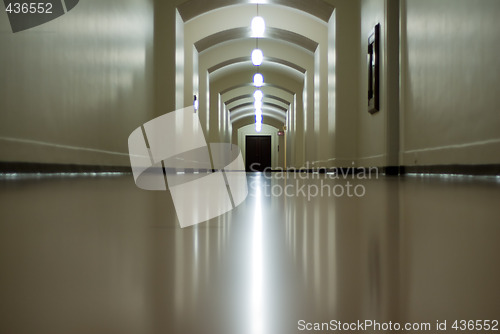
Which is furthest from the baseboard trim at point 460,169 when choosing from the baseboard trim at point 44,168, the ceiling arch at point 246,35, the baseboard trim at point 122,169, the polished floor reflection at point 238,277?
the ceiling arch at point 246,35

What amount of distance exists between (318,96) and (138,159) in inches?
231

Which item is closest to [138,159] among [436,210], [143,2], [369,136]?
[143,2]

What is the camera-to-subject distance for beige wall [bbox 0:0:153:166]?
427 cm

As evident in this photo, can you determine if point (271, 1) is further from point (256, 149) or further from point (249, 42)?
point (256, 149)

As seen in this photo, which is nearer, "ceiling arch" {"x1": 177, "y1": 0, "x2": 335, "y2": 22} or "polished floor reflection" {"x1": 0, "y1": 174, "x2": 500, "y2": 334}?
"polished floor reflection" {"x1": 0, "y1": 174, "x2": 500, "y2": 334}

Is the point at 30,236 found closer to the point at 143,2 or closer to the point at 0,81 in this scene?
the point at 0,81

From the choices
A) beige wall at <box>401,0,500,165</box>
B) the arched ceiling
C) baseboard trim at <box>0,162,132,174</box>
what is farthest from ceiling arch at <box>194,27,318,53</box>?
baseboard trim at <box>0,162,132,174</box>

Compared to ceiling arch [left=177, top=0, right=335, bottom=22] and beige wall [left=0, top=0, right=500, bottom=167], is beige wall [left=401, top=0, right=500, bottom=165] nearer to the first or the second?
beige wall [left=0, top=0, right=500, bottom=167]

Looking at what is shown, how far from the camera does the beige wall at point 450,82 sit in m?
A: 4.31

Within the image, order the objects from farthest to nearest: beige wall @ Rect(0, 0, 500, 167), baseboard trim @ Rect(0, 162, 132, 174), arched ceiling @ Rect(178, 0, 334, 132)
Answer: arched ceiling @ Rect(178, 0, 334, 132), beige wall @ Rect(0, 0, 500, 167), baseboard trim @ Rect(0, 162, 132, 174)

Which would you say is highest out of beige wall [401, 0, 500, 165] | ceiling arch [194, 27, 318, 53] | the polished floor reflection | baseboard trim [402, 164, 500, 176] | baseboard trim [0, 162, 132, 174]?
ceiling arch [194, 27, 318, 53]

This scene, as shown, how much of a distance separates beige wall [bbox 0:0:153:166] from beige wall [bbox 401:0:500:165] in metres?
3.89

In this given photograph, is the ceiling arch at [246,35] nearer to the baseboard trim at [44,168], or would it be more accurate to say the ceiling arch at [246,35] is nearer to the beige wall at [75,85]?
the beige wall at [75,85]

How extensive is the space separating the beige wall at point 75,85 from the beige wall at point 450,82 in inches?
153
